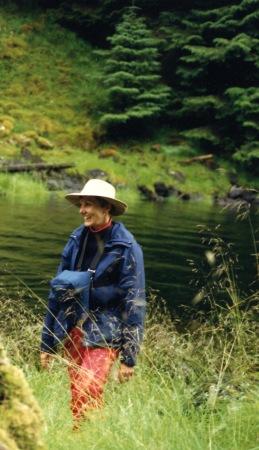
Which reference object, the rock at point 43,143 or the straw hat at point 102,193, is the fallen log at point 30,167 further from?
the straw hat at point 102,193

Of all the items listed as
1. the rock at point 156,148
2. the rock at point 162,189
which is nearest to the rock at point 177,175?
the rock at point 162,189

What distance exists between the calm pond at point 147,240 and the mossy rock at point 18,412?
6.81 m

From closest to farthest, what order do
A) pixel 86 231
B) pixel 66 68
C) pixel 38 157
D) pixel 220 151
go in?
pixel 86 231
pixel 38 157
pixel 220 151
pixel 66 68

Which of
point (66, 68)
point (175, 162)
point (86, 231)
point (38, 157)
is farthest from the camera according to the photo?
point (66, 68)

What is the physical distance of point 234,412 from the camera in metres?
3.38

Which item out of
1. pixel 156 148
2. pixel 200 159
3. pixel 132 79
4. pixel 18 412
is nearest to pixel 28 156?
pixel 156 148

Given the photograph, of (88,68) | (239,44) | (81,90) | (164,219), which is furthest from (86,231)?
(88,68)

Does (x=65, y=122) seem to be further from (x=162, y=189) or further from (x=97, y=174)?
(x=162, y=189)

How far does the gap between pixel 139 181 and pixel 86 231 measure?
21676 millimetres

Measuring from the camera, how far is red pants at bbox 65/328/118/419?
13.2ft

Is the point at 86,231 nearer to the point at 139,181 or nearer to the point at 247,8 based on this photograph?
the point at 139,181

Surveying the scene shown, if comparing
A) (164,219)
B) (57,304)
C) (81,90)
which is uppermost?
(81,90)

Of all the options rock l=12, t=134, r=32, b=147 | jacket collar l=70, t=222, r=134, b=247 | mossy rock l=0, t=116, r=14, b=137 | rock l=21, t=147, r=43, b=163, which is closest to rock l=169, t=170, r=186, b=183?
rock l=21, t=147, r=43, b=163

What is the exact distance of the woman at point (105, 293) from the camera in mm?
4383
